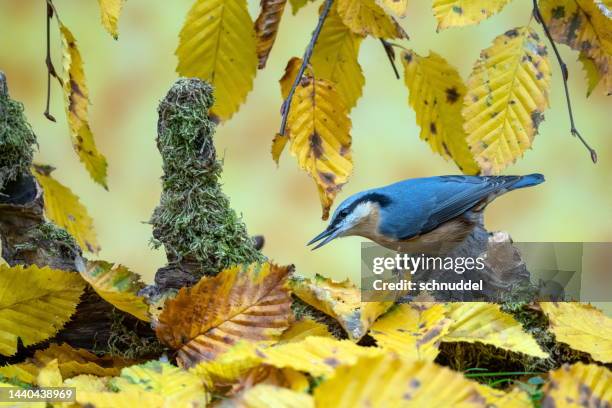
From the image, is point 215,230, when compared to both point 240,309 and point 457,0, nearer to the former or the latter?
point 240,309

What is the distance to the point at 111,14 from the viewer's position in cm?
106

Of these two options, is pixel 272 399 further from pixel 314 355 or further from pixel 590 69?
pixel 590 69

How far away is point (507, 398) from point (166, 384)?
0.34 metres

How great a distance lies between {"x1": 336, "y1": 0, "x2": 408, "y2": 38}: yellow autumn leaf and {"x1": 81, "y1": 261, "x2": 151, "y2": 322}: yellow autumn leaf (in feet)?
1.53

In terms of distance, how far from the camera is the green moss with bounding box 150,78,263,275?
116cm

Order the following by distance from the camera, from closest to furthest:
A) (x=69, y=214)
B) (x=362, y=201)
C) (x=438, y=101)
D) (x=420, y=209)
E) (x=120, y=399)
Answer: (x=120, y=399) < (x=438, y=101) < (x=69, y=214) < (x=362, y=201) < (x=420, y=209)

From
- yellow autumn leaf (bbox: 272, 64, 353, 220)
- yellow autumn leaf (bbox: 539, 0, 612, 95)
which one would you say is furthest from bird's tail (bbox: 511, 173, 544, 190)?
yellow autumn leaf (bbox: 272, 64, 353, 220)

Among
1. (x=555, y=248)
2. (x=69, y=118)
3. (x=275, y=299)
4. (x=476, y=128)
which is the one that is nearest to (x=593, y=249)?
(x=555, y=248)

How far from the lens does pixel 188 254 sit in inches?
46.3

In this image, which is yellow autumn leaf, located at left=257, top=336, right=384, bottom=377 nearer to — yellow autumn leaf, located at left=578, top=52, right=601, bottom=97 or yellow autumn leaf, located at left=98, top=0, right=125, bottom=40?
yellow autumn leaf, located at left=98, top=0, right=125, bottom=40

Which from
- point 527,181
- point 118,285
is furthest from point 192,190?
point 527,181

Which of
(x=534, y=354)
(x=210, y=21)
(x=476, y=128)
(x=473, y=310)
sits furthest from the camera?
(x=210, y=21)

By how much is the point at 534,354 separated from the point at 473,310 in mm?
125

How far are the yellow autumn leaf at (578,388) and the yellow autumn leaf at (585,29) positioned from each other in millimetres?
484
